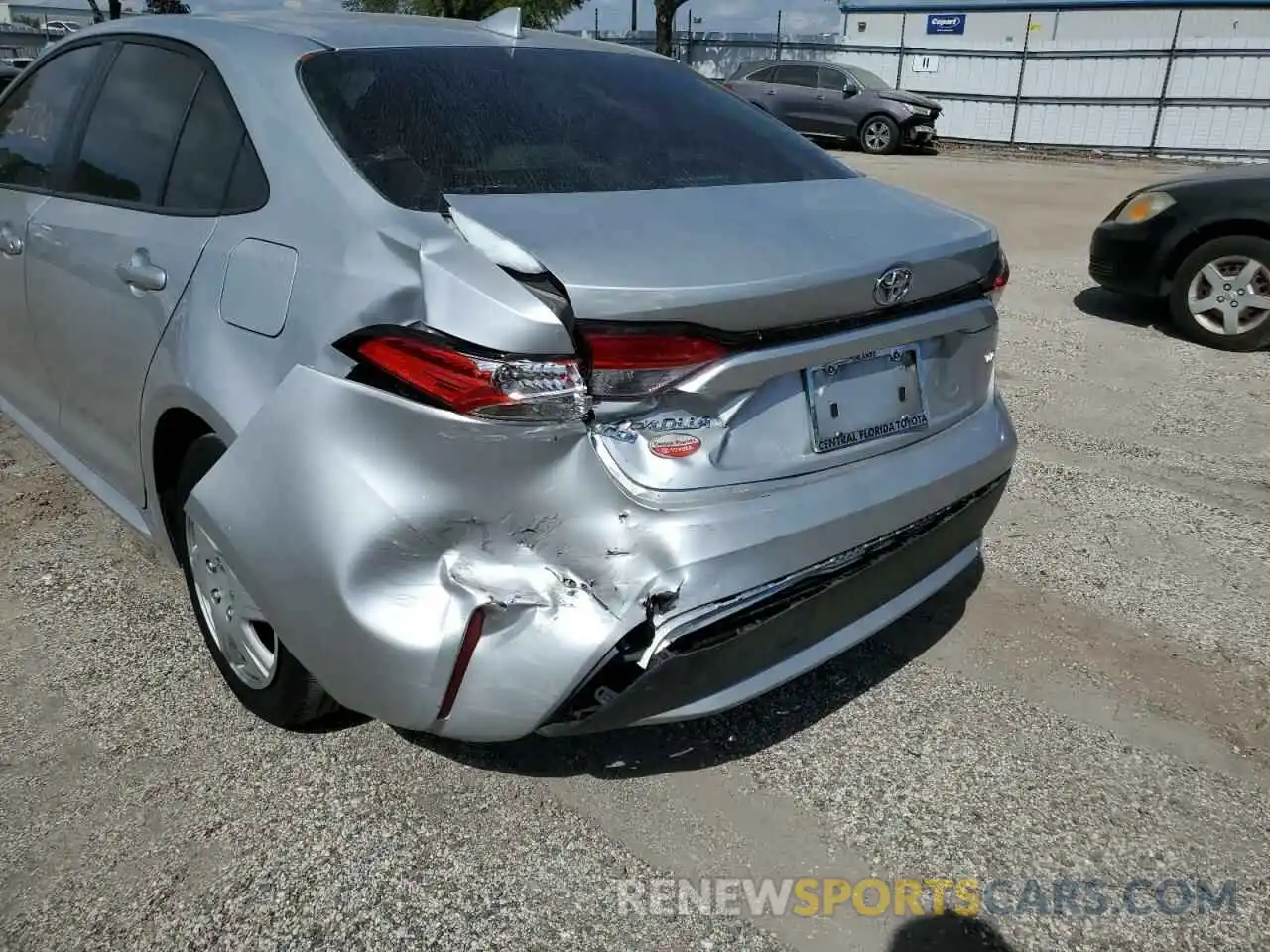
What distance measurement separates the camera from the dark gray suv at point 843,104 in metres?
18.8

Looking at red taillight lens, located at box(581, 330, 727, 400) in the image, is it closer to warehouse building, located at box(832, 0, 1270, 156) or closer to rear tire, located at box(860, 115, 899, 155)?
rear tire, located at box(860, 115, 899, 155)

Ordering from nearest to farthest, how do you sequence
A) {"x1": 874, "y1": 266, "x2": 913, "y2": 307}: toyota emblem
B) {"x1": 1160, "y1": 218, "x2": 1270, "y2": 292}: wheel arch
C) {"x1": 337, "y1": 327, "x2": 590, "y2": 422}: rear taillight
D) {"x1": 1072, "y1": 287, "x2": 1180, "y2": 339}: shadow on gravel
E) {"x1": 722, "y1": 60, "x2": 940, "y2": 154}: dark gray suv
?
1. {"x1": 337, "y1": 327, "x2": 590, "y2": 422}: rear taillight
2. {"x1": 874, "y1": 266, "x2": 913, "y2": 307}: toyota emblem
3. {"x1": 1160, "y1": 218, "x2": 1270, "y2": 292}: wheel arch
4. {"x1": 1072, "y1": 287, "x2": 1180, "y2": 339}: shadow on gravel
5. {"x1": 722, "y1": 60, "x2": 940, "y2": 154}: dark gray suv

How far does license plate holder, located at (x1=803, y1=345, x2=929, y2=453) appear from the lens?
2.11 meters

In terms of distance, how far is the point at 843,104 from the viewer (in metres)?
19.1

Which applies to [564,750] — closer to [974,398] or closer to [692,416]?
[692,416]

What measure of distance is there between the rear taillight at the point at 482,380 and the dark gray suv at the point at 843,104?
59.6 ft

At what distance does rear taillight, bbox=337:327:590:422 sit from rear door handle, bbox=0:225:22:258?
7.05ft

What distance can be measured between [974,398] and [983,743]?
2.91ft

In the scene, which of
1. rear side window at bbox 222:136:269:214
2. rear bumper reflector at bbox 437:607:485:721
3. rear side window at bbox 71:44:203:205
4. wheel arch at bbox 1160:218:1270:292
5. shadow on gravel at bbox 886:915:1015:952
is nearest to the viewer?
rear bumper reflector at bbox 437:607:485:721

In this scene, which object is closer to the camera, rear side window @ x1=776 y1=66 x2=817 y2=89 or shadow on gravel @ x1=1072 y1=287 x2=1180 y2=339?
shadow on gravel @ x1=1072 y1=287 x2=1180 y2=339

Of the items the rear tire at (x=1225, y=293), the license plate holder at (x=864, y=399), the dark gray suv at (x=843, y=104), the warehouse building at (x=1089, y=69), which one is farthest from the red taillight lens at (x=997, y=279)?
the warehouse building at (x=1089, y=69)

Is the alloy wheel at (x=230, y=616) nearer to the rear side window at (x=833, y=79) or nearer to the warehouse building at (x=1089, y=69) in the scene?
the rear side window at (x=833, y=79)

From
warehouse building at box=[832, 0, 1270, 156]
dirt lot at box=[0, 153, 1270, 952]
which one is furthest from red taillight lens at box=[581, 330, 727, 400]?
warehouse building at box=[832, 0, 1270, 156]

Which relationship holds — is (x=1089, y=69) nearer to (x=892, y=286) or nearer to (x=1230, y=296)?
(x=1230, y=296)
